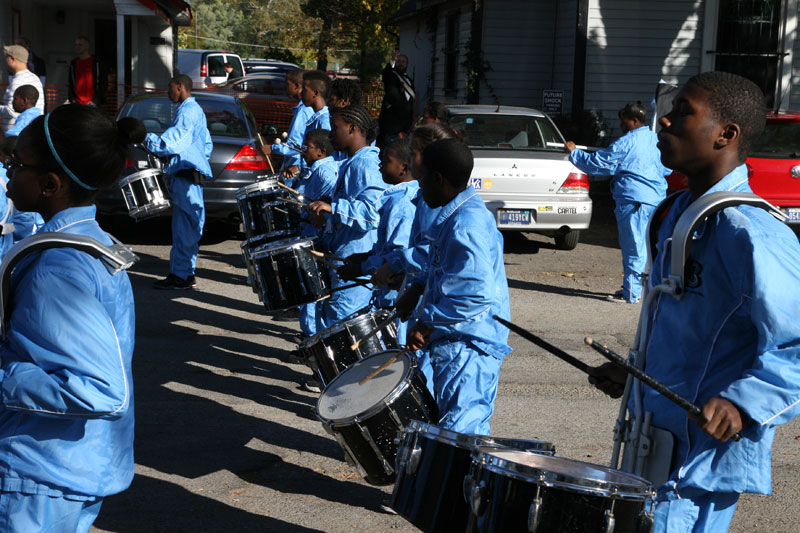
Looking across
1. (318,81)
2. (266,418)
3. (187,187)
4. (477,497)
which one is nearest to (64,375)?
(477,497)

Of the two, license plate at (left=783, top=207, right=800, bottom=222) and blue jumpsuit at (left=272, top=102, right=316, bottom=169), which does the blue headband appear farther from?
license plate at (left=783, top=207, right=800, bottom=222)

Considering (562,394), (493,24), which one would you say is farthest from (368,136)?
(493,24)

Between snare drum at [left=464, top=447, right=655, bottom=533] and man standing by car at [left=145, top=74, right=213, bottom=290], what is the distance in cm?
777

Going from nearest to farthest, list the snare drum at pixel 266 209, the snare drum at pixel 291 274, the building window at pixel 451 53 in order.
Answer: the snare drum at pixel 291 274, the snare drum at pixel 266 209, the building window at pixel 451 53

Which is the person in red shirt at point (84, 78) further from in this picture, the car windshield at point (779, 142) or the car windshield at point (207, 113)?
the car windshield at point (779, 142)

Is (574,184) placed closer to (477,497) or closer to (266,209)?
(266,209)

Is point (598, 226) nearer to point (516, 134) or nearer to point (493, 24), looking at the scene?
point (516, 134)

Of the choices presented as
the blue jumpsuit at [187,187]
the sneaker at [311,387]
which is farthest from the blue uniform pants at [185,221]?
the sneaker at [311,387]

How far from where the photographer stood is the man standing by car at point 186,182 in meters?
9.95

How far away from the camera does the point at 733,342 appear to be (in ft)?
8.84

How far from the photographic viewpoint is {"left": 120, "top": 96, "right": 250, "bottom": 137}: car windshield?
40.1ft

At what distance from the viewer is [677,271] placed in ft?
9.04

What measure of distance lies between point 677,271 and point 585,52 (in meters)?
16.3

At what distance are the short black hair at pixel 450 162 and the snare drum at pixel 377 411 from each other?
0.85 meters
